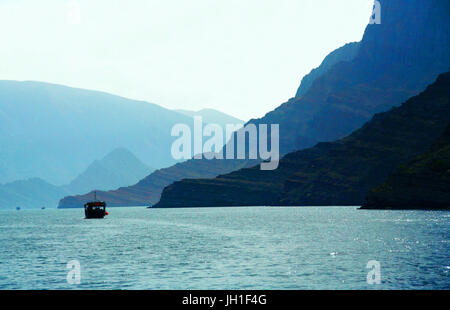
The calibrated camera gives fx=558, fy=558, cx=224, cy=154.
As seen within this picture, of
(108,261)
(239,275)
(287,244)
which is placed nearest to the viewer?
(239,275)

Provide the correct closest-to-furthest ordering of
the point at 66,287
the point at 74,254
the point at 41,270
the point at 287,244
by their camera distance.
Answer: the point at 66,287 < the point at 41,270 < the point at 74,254 < the point at 287,244

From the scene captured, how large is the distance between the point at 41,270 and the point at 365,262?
128ft

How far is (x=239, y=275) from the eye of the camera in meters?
58.5

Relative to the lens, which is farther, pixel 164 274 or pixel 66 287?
pixel 164 274

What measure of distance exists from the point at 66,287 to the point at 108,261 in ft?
74.4

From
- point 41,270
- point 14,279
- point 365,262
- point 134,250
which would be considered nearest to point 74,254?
point 134,250

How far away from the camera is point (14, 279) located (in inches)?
2324

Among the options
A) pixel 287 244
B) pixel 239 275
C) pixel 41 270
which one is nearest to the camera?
pixel 239 275
